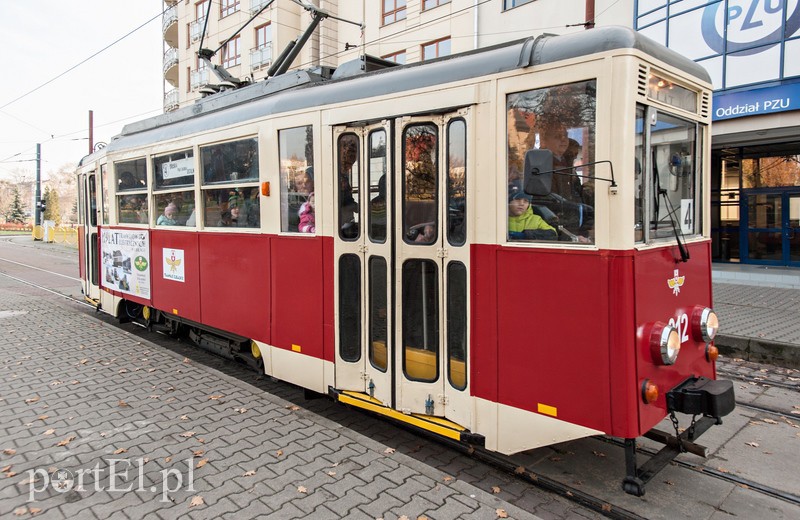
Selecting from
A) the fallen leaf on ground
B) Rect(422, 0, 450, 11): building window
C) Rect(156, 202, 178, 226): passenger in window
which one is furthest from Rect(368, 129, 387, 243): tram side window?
Rect(422, 0, 450, 11): building window

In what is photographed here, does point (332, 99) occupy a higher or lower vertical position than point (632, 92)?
higher

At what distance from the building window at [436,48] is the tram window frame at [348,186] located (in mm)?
17062

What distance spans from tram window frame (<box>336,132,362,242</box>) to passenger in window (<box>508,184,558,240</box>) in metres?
1.43

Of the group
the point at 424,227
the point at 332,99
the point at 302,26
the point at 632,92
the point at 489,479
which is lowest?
the point at 489,479

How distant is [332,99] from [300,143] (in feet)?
1.86

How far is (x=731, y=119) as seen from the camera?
43.9ft

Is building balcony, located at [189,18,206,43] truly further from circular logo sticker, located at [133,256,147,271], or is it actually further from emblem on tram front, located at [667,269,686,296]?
emblem on tram front, located at [667,269,686,296]

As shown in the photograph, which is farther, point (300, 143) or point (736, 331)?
point (736, 331)

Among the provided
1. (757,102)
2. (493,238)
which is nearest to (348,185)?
(493,238)

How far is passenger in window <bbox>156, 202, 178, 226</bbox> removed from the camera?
7.21m

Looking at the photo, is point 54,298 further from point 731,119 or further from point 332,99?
point 731,119

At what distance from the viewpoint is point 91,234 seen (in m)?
10.0

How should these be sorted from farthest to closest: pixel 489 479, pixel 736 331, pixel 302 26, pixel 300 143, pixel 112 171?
pixel 302 26, pixel 112 171, pixel 736 331, pixel 300 143, pixel 489 479

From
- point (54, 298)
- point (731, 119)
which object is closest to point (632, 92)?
point (731, 119)
